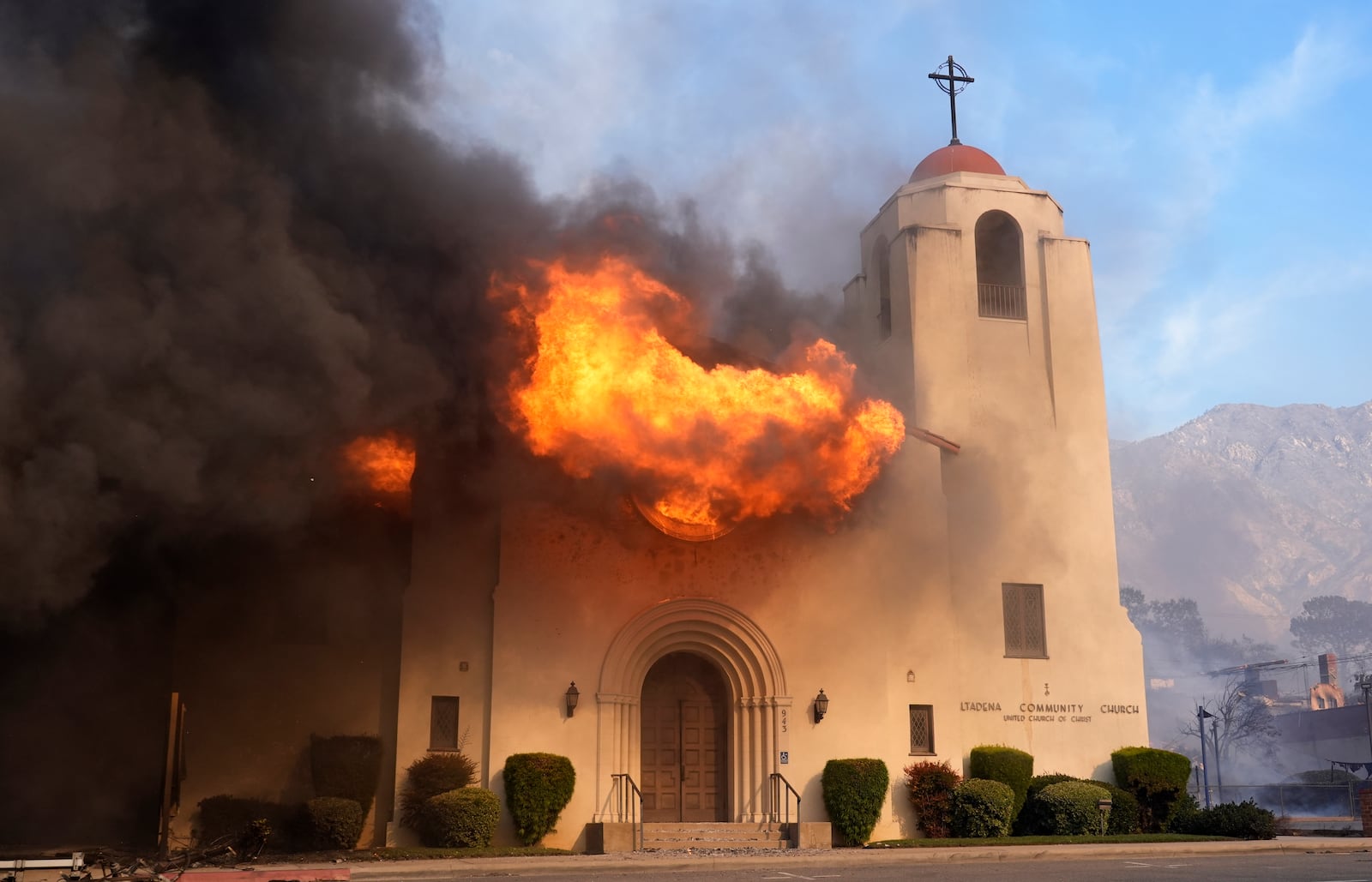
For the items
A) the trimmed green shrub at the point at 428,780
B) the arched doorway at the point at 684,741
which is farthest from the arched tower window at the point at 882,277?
the trimmed green shrub at the point at 428,780

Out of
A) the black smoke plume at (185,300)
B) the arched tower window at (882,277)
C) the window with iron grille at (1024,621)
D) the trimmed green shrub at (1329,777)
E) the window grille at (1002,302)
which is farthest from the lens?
the trimmed green shrub at (1329,777)

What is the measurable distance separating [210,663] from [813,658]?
10880mm

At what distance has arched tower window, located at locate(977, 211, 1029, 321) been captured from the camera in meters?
27.7

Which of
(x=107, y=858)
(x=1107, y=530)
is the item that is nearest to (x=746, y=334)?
(x=1107, y=530)

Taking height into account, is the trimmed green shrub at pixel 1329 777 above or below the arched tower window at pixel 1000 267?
below

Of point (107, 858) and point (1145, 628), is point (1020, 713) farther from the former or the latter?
point (1145, 628)

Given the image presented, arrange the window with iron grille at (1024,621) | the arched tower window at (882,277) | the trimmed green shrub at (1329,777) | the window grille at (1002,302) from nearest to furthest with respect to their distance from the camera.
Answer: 1. the window with iron grille at (1024,621)
2. the window grille at (1002,302)
3. the arched tower window at (882,277)
4. the trimmed green shrub at (1329,777)

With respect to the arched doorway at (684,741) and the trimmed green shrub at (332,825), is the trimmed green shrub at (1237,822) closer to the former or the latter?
the arched doorway at (684,741)

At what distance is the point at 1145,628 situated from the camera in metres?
143

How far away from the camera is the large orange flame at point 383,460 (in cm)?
2078

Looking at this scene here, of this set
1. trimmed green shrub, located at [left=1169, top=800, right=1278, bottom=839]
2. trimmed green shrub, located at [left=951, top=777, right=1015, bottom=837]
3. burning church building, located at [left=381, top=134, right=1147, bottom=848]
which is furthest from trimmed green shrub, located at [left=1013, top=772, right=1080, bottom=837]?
trimmed green shrub, located at [left=1169, top=800, right=1278, bottom=839]

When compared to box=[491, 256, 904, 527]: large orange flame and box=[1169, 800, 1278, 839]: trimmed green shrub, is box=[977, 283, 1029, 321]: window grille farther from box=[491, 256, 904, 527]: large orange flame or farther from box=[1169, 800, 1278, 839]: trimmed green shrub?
box=[1169, 800, 1278, 839]: trimmed green shrub

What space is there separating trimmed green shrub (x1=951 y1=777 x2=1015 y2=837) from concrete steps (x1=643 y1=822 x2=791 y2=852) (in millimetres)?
3265

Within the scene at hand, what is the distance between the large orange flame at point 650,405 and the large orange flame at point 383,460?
90.8 inches
